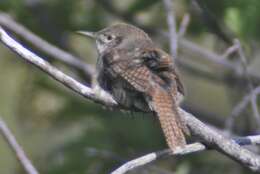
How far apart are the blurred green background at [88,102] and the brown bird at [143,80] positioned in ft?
2.38

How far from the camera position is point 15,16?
249 inches

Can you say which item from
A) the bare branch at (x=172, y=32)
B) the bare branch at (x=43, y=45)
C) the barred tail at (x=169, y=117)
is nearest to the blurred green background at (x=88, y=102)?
the bare branch at (x=43, y=45)

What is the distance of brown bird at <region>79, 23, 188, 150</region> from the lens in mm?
4109

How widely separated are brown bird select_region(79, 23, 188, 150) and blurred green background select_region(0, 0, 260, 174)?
727mm

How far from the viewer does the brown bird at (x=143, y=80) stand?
4109 mm

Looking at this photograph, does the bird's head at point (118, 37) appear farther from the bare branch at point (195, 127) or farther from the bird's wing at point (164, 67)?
the bare branch at point (195, 127)

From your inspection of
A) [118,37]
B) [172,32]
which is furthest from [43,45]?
[172,32]

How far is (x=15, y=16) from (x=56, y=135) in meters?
1.22

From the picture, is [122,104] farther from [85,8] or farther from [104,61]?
[85,8]

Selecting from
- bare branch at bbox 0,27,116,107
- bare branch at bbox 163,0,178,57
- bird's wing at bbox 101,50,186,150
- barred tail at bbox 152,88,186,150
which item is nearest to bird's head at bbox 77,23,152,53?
bare branch at bbox 163,0,178,57

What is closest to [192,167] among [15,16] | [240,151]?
[15,16]

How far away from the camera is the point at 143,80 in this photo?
425 centimetres

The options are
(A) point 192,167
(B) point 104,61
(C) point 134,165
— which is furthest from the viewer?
(A) point 192,167

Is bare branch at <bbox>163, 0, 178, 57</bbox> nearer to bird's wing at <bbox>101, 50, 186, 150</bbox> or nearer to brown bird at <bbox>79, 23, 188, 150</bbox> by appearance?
brown bird at <bbox>79, 23, 188, 150</bbox>
